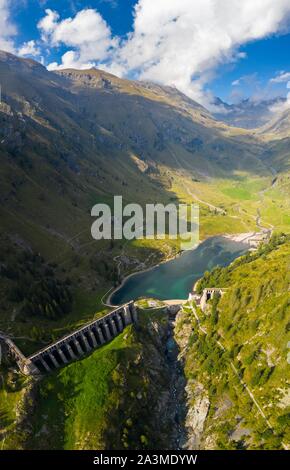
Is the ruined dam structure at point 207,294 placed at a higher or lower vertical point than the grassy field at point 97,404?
higher

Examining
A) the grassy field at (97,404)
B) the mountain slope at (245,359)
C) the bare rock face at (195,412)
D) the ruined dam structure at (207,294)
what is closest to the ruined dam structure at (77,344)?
the grassy field at (97,404)

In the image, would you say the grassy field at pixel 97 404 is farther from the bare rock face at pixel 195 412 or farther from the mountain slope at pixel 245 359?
the mountain slope at pixel 245 359

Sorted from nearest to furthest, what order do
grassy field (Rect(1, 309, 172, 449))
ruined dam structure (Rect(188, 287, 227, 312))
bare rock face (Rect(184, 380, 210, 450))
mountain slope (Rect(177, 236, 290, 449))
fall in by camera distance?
1. grassy field (Rect(1, 309, 172, 449))
2. mountain slope (Rect(177, 236, 290, 449))
3. bare rock face (Rect(184, 380, 210, 450))
4. ruined dam structure (Rect(188, 287, 227, 312))

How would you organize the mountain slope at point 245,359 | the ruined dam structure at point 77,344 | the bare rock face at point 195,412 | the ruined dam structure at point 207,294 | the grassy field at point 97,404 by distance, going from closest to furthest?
1. the grassy field at point 97,404
2. the mountain slope at point 245,359
3. the bare rock face at point 195,412
4. the ruined dam structure at point 77,344
5. the ruined dam structure at point 207,294

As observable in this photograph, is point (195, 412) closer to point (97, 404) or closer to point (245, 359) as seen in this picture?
point (245, 359)

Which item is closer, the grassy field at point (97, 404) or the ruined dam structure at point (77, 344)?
the grassy field at point (97, 404)

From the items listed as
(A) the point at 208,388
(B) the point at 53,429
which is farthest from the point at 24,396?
(A) the point at 208,388

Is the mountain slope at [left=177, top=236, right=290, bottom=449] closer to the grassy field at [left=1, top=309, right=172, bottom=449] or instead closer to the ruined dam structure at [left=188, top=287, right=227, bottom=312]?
the ruined dam structure at [left=188, top=287, right=227, bottom=312]

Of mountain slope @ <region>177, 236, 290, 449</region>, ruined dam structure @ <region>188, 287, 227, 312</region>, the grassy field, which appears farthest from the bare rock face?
ruined dam structure @ <region>188, 287, 227, 312</region>
